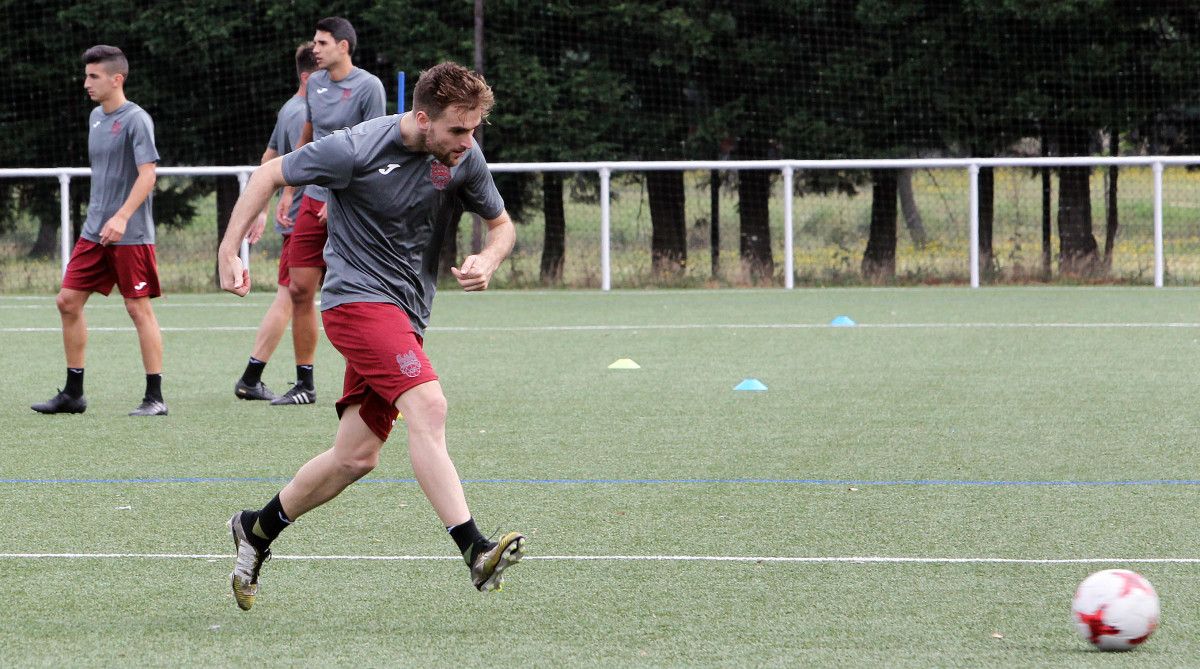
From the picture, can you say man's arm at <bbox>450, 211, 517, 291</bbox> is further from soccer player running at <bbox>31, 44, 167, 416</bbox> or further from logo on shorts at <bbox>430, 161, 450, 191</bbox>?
soccer player running at <bbox>31, 44, 167, 416</bbox>

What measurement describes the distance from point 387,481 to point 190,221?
866 inches

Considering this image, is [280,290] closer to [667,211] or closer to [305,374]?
[305,374]

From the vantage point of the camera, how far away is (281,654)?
4.44m

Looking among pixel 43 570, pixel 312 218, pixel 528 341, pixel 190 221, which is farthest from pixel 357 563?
pixel 190 221

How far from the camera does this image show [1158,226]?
21.3 metres

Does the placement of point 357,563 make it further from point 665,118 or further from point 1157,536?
point 665,118

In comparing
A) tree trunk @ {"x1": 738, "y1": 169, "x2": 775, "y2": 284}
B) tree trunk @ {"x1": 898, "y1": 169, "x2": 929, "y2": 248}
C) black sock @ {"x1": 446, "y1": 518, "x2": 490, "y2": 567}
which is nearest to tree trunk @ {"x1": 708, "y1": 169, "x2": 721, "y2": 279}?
tree trunk @ {"x1": 738, "y1": 169, "x2": 775, "y2": 284}

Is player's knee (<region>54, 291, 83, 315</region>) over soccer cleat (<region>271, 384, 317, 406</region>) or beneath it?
over

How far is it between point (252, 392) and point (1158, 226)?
14356mm

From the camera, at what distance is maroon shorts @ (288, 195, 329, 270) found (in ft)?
30.0

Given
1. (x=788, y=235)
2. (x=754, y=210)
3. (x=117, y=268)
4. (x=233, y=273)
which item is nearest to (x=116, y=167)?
(x=117, y=268)

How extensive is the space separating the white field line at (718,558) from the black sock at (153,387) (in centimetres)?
375

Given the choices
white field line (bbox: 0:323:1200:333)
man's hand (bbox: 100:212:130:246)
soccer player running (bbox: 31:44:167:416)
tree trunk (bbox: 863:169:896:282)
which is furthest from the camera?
tree trunk (bbox: 863:169:896:282)

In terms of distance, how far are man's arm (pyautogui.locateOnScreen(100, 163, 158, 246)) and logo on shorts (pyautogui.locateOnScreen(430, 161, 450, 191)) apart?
14.1 feet
